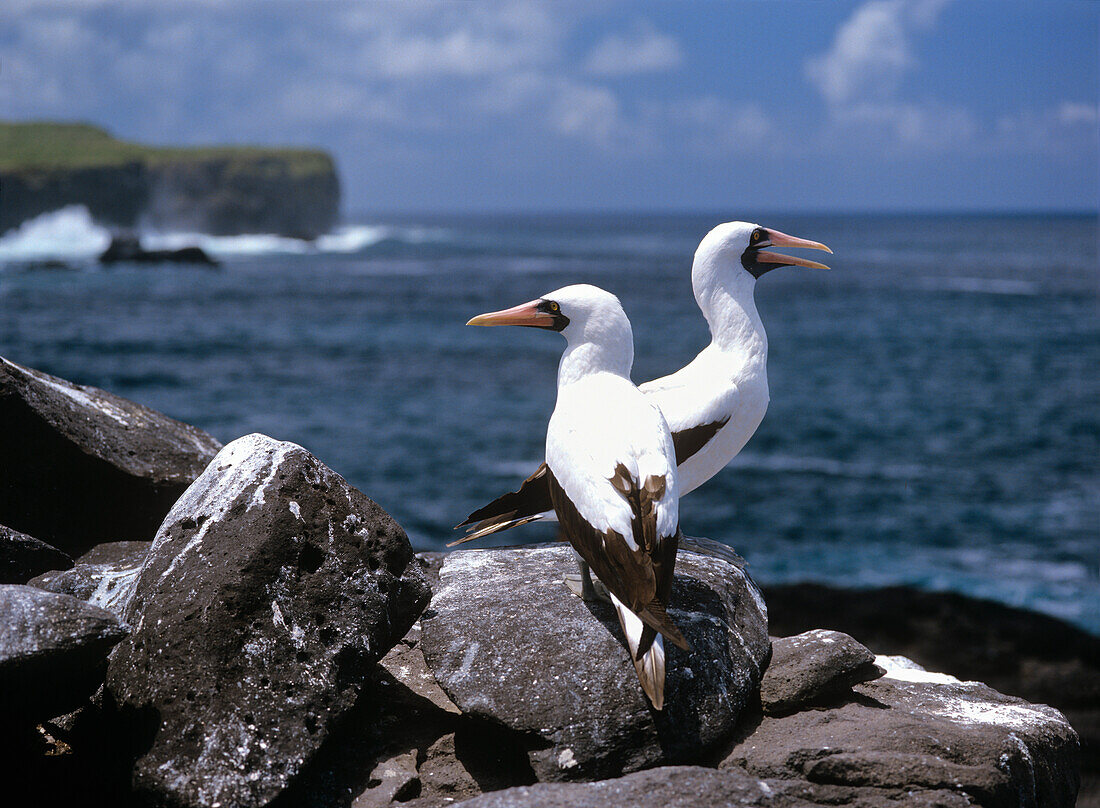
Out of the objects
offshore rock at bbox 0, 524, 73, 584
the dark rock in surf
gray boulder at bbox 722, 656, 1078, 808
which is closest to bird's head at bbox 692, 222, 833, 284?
gray boulder at bbox 722, 656, 1078, 808

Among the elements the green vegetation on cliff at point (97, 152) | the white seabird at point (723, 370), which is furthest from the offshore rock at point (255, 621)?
the green vegetation on cliff at point (97, 152)

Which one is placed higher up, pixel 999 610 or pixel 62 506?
pixel 62 506

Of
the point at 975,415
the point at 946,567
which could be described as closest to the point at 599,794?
the point at 946,567

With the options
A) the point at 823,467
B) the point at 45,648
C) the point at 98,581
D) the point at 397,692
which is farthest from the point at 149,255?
the point at 45,648

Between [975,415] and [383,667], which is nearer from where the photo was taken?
[383,667]

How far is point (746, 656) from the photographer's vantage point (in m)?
4.59

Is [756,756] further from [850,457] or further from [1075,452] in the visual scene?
[1075,452]

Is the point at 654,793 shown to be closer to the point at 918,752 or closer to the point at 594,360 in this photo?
the point at 918,752

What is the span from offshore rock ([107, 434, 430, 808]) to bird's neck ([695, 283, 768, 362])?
2432mm

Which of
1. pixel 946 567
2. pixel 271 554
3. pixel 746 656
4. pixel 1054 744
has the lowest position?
pixel 946 567

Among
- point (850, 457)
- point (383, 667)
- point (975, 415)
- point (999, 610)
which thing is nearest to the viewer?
point (383, 667)

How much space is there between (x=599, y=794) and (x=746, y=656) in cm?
128

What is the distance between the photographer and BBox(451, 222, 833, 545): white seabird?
5566mm

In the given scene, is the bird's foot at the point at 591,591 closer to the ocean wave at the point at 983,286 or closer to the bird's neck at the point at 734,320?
the bird's neck at the point at 734,320
